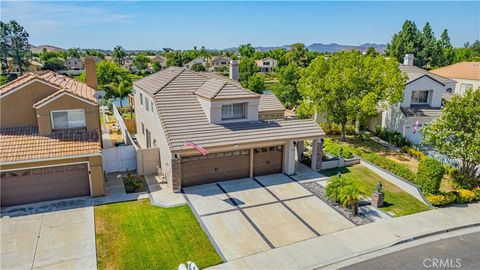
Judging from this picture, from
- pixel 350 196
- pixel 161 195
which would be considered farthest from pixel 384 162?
pixel 161 195

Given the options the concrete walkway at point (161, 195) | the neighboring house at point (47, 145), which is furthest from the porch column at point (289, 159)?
the neighboring house at point (47, 145)

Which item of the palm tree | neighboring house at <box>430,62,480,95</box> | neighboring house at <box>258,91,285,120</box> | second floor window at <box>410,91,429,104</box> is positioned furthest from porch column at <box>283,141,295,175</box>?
neighboring house at <box>430,62,480,95</box>

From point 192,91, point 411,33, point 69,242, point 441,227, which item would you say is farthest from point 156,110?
point 411,33

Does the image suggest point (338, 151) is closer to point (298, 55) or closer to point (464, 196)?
point (464, 196)

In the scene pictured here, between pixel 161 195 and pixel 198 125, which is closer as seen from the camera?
pixel 161 195

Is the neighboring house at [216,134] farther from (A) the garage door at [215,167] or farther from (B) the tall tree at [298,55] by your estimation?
(B) the tall tree at [298,55]

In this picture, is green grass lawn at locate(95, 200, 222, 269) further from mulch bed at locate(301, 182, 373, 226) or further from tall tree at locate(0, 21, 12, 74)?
tall tree at locate(0, 21, 12, 74)
